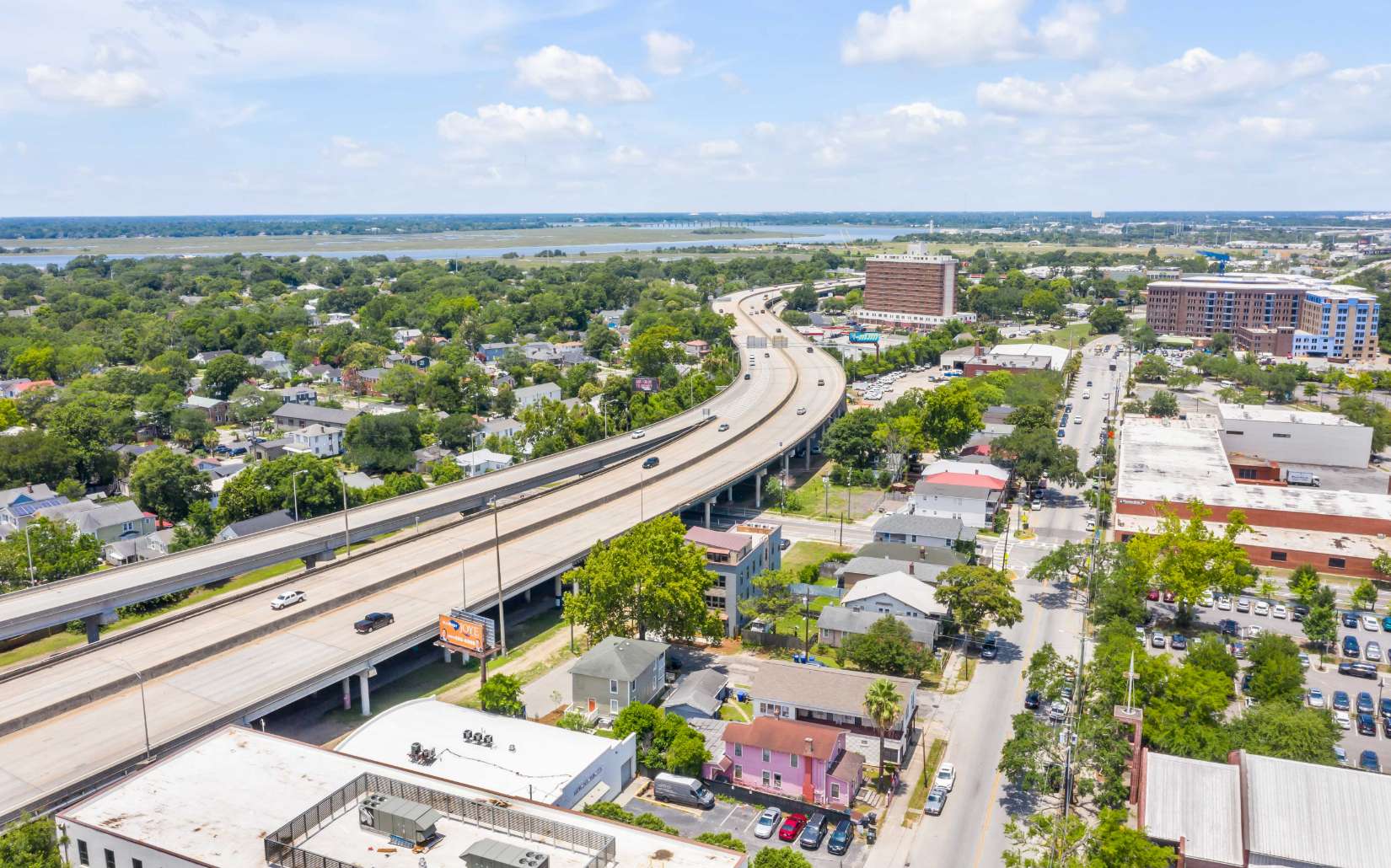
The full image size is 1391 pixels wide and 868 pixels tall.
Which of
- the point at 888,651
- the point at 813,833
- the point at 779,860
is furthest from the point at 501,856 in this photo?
the point at 888,651

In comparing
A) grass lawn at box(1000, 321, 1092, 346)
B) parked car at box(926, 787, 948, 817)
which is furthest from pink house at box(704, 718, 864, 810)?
grass lawn at box(1000, 321, 1092, 346)

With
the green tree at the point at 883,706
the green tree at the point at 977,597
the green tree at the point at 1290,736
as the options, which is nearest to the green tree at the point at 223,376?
the green tree at the point at 977,597

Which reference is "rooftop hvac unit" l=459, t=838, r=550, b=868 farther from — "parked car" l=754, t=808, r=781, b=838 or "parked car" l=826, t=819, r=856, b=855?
"parked car" l=826, t=819, r=856, b=855

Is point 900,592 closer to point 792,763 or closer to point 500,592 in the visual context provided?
point 792,763

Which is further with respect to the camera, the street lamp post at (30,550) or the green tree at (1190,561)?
the street lamp post at (30,550)

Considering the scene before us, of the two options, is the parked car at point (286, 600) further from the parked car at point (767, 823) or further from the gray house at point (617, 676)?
the parked car at point (767, 823)

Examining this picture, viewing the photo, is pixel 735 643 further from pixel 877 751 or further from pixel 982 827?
pixel 982 827

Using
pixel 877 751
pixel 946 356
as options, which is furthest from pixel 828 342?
pixel 877 751
